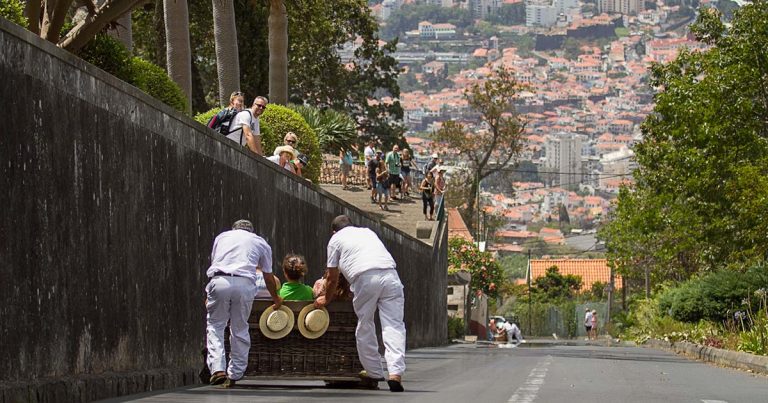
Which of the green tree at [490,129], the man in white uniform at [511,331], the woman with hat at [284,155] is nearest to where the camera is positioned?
the woman with hat at [284,155]

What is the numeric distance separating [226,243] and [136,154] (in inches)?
52.0

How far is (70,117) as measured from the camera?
513 inches

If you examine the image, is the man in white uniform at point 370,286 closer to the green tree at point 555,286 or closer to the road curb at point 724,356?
the road curb at point 724,356

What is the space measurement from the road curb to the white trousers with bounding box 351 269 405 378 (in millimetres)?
9244

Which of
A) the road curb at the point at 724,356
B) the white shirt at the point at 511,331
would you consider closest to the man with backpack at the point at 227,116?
the road curb at the point at 724,356

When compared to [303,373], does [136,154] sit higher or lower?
higher

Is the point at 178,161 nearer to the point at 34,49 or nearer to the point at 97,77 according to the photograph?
the point at 97,77

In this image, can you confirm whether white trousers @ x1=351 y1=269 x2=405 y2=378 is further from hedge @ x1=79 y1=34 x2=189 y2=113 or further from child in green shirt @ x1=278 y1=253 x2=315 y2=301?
hedge @ x1=79 y1=34 x2=189 y2=113

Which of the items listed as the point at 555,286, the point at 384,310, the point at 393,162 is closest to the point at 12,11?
the point at 384,310

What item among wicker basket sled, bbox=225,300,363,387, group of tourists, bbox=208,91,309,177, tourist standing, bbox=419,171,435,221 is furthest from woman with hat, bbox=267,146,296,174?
tourist standing, bbox=419,171,435,221

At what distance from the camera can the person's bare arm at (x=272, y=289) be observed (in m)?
15.0

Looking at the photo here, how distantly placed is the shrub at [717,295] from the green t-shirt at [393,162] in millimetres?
10761

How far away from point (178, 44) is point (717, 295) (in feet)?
45.0

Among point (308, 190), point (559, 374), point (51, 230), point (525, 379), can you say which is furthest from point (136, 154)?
→ point (308, 190)
